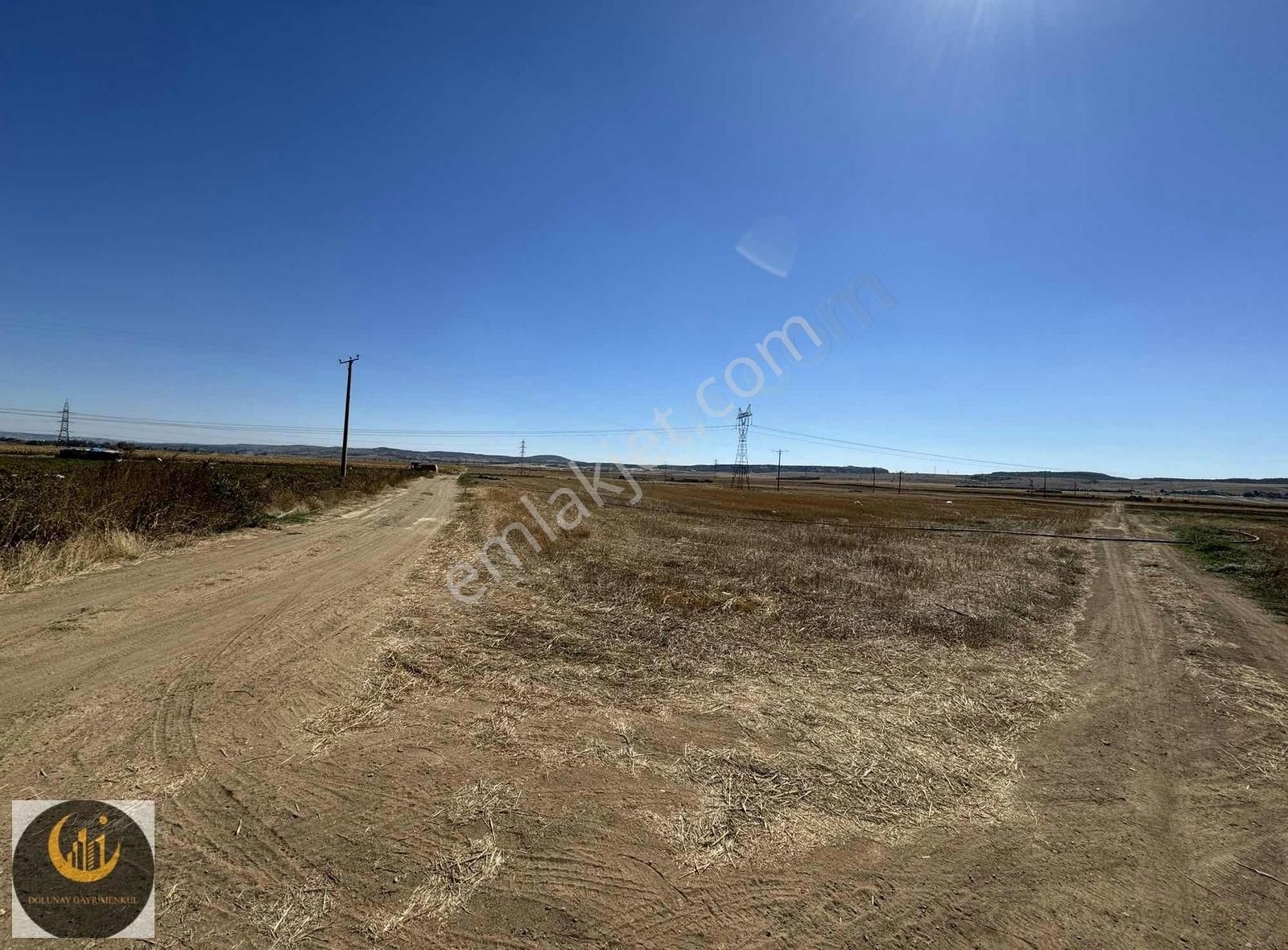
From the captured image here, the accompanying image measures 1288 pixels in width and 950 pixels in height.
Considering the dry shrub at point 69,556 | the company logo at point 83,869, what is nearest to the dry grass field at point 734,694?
the company logo at point 83,869

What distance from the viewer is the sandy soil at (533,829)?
9.09ft

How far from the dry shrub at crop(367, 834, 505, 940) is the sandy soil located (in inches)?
Answer: 0.5

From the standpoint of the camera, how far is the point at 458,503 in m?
29.1

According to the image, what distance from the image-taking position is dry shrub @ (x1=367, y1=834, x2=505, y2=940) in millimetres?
2672

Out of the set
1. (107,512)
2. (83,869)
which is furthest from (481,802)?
(107,512)

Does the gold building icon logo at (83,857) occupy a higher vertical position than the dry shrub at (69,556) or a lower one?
lower

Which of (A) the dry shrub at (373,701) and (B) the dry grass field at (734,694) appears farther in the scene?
(A) the dry shrub at (373,701)

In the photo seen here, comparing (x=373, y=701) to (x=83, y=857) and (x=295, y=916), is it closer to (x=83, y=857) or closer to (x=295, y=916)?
(x=83, y=857)

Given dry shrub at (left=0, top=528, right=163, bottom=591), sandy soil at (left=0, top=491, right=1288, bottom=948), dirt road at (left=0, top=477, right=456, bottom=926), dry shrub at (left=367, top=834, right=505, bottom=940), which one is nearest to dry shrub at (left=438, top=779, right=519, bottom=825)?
sandy soil at (left=0, top=491, right=1288, bottom=948)

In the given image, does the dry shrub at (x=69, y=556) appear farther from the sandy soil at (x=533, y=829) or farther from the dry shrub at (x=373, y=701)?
the dry shrub at (x=373, y=701)

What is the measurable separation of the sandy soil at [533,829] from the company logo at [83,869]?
0.12 m

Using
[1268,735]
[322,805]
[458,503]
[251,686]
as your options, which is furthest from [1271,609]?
[458,503]

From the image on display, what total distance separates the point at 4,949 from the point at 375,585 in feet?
25.1

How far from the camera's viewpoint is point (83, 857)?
9.87 ft
